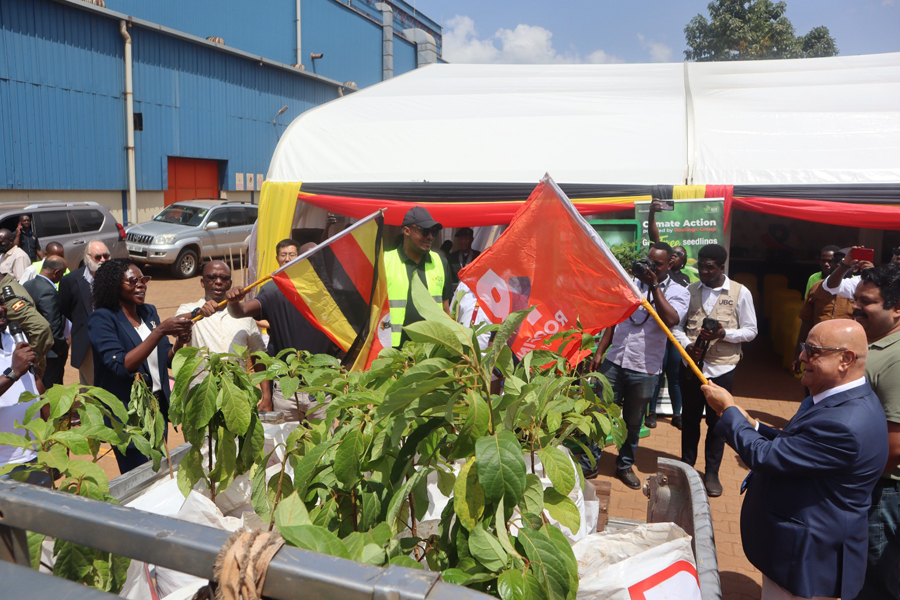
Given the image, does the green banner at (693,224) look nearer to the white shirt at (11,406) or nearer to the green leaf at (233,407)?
the white shirt at (11,406)

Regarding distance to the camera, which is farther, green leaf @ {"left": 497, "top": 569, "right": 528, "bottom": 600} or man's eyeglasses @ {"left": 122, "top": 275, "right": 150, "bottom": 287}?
man's eyeglasses @ {"left": 122, "top": 275, "right": 150, "bottom": 287}

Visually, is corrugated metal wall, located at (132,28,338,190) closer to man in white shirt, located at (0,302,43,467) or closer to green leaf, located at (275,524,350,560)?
man in white shirt, located at (0,302,43,467)

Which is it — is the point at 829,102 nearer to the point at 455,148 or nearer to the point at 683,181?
the point at 683,181

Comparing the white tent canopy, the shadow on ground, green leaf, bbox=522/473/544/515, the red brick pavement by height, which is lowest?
the shadow on ground

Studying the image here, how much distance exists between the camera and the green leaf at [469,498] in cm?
131

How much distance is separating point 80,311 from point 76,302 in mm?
129

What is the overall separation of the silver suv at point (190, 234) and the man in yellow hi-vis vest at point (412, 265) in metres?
10.6

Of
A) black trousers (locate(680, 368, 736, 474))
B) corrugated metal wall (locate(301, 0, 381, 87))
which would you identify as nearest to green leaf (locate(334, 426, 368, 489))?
black trousers (locate(680, 368, 736, 474))

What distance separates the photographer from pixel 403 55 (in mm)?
32250

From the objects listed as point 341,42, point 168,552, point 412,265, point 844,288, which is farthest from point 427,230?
point 341,42

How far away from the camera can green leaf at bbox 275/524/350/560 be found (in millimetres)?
1084

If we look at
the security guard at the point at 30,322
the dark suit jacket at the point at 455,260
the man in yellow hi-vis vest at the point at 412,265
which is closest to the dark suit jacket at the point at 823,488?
the man in yellow hi-vis vest at the point at 412,265

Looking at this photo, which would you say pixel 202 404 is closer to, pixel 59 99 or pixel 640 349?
pixel 640 349

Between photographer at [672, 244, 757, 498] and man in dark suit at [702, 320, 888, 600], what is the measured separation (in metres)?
2.24
